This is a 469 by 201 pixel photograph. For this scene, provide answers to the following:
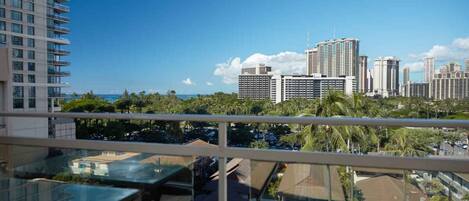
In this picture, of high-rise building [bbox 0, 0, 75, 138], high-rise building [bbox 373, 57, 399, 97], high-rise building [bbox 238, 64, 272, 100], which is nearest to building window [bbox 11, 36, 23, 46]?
high-rise building [bbox 0, 0, 75, 138]

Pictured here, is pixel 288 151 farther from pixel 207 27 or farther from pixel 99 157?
pixel 207 27

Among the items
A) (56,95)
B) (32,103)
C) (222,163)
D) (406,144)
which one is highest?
(56,95)

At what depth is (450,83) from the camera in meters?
4.33

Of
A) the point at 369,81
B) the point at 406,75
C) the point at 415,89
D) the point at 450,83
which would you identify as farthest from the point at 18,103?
the point at 450,83

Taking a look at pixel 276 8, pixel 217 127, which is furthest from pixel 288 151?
pixel 276 8

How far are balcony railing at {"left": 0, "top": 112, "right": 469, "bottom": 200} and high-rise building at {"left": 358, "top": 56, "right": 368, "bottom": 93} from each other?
10.9 ft

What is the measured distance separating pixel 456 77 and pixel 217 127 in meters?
3.93

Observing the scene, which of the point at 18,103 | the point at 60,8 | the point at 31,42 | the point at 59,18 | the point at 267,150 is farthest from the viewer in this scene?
the point at 60,8

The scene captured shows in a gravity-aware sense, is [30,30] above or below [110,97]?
above

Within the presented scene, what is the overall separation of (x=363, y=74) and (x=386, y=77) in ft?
1.03

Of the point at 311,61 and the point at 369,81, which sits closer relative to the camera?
the point at 369,81

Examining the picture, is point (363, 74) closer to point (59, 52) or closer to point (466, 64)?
point (466, 64)

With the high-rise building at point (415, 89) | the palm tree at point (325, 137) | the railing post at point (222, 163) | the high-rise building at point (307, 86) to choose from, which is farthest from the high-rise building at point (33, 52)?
the high-rise building at point (415, 89)

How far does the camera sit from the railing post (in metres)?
1.75
